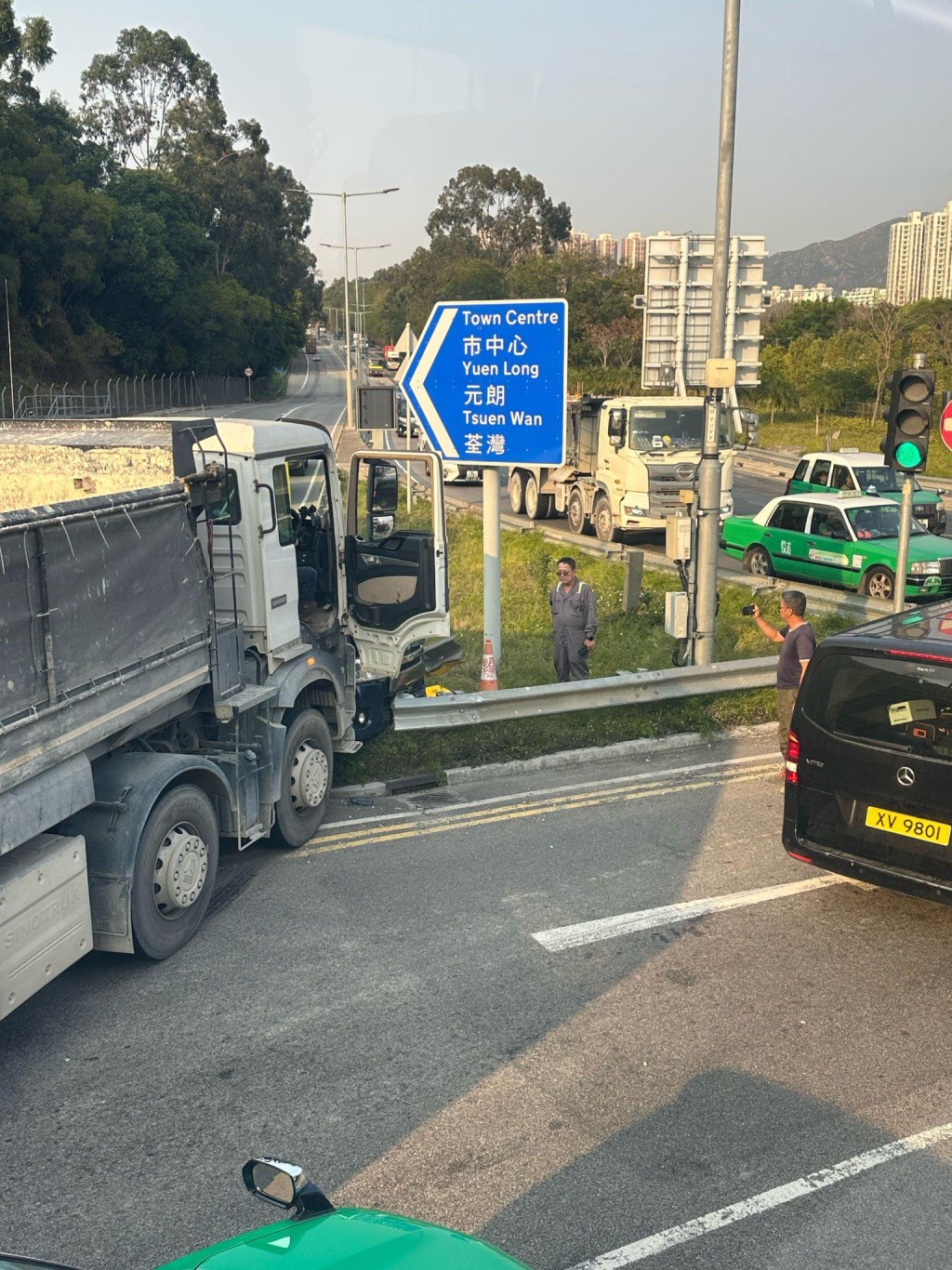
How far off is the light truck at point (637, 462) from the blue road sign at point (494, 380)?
798cm

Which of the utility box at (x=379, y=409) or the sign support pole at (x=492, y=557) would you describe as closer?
the sign support pole at (x=492, y=557)

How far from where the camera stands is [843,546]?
1634 centimetres

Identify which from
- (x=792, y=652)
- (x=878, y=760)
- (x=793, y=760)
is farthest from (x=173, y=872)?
(x=792, y=652)

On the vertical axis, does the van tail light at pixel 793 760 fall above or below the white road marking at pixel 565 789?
above

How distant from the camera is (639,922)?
674cm

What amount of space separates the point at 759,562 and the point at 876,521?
2.03m

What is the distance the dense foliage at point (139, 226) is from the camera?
56375mm

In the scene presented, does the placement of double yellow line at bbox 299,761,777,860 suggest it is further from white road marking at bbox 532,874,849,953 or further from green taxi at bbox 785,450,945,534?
green taxi at bbox 785,450,945,534

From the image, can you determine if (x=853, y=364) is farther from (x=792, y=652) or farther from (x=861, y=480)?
(x=792, y=652)

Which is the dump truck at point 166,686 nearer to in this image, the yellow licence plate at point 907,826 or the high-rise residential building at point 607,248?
the yellow licence plate at point 907,826

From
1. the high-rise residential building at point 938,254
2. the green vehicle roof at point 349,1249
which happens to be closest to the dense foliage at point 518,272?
A: the green vehicle roof at point 349,1249

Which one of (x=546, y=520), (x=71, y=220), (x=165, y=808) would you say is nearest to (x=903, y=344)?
(x=546, y=520)

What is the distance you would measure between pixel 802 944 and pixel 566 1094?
2041 mm

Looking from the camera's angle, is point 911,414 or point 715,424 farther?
point 715,424
